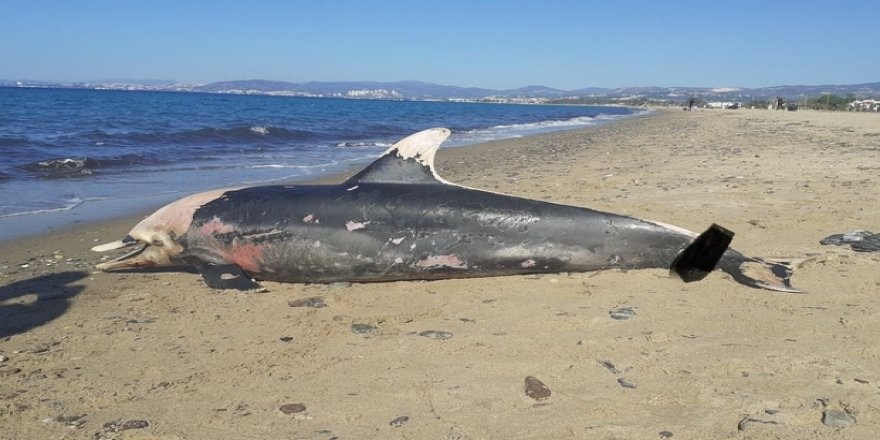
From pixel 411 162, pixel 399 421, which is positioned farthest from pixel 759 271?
pixel 399 421

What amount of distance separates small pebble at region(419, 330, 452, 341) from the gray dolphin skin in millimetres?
1282

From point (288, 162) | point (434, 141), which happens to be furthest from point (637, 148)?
point (434, 141)

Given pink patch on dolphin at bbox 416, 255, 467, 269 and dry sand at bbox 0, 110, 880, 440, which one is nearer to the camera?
dry sand at bbox 0, 110, 880, 440

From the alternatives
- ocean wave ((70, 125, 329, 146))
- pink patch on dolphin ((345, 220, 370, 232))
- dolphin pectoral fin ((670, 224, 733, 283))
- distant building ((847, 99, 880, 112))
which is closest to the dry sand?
dolphin pectoral fin ((670, 224, 733, 283))

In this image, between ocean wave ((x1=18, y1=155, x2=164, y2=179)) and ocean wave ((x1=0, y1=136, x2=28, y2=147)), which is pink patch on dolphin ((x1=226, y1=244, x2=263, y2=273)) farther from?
ocean wave ((x1=0, y1=136, x2=28, y2=147))

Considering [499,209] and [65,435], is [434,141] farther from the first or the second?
[65,435]

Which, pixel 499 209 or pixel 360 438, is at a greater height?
pixel 499 209

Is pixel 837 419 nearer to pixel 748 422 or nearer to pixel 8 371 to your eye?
pixel 748 422

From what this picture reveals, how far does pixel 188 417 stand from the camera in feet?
10.3

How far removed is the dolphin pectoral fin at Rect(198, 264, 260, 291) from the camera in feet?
17.4

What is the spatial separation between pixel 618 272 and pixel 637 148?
540 inches

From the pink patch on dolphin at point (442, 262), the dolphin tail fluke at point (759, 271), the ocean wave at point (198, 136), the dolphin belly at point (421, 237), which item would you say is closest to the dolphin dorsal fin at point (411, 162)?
the dolphin belly at point (421, 237)

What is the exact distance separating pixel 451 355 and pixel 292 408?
98 cm

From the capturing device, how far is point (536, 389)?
3.27m
